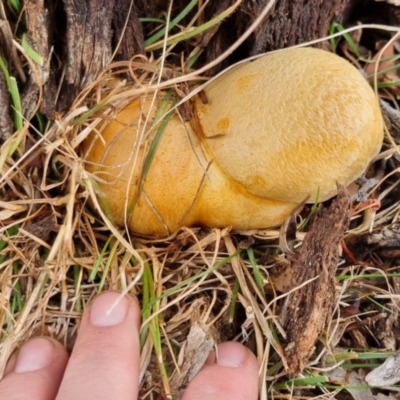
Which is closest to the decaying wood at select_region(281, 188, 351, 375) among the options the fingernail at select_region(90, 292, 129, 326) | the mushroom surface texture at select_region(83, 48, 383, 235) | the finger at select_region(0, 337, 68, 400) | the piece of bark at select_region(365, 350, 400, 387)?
the mushroom surface texture at select_region(83, 48, 383, 235)

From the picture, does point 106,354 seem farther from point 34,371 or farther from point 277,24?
point 277,24

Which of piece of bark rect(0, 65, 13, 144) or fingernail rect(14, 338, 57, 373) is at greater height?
piece of bark rect(0, 65, 13, 144)

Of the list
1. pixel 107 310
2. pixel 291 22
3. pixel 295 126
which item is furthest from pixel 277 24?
pixel 107 310

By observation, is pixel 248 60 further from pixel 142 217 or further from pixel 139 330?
pixel 139 330

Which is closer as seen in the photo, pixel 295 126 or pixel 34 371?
pixel 295 126

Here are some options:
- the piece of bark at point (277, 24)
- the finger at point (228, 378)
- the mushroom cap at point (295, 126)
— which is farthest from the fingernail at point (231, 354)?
the piece of bark at point (277, 24)

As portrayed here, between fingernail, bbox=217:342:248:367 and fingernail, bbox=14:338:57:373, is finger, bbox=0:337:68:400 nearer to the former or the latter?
fingernail, bbox=14:338:57:373

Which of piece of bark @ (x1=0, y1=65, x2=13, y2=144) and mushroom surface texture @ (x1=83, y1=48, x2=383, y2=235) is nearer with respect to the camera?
mushroom surface texture @ (x1=83, y1=48, x2=383, y2=235)
